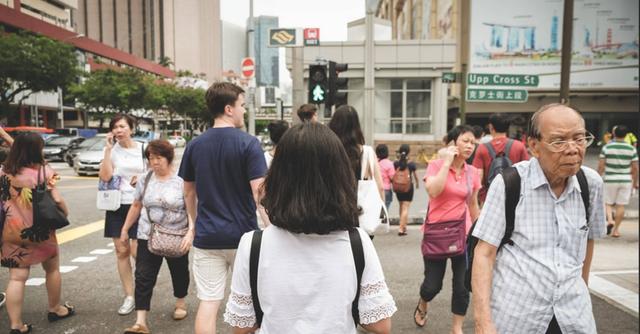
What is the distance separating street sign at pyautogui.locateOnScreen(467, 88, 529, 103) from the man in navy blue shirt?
780 cm

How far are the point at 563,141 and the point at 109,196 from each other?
385 cm

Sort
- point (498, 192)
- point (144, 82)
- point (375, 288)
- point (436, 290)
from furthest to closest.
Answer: point (144, 82), point (436, 290), point (498, 192), point (375, 288)

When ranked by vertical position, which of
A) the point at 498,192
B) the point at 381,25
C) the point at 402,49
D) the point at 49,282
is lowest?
the point at 49,282

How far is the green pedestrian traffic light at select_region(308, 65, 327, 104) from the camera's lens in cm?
967

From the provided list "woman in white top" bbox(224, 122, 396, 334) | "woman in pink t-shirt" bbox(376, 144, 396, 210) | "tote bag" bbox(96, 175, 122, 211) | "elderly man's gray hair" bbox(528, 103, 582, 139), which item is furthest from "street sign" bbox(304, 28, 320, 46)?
"woman in white top" bbox(224, 122, 396, 334)

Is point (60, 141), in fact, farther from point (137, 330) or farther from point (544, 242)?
point (544, 242)

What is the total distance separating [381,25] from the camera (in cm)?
2603

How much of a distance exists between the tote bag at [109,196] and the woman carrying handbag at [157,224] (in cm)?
44

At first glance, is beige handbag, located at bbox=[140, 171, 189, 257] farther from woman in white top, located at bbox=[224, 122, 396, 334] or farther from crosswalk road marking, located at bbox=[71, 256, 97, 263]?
crosswalk road marking, located at bbox=[71, 256, 97, 263]

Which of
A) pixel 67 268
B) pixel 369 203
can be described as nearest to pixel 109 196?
pixel 67 268

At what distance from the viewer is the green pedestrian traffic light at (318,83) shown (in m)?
9.67

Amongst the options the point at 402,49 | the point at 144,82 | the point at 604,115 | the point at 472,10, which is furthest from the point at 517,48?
the point at 144,82

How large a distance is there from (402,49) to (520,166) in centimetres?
1974

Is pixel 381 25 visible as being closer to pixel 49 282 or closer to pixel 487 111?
pixel 487 111
